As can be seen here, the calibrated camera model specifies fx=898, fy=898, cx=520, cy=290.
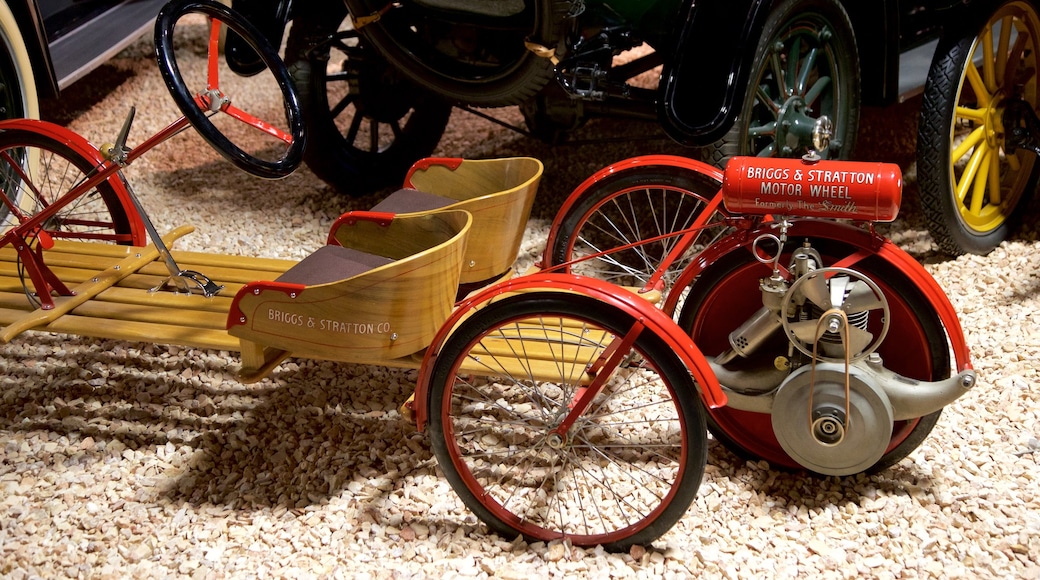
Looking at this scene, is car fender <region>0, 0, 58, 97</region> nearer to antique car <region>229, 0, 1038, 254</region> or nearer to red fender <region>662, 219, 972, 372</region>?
antique car <region>229, 0, 1038, 254</region>

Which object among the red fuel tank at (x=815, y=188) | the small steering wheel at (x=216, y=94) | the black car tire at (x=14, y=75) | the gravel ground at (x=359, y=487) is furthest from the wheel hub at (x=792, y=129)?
the black car tire at (x=14, y=75)

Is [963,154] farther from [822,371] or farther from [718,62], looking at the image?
[822,371]

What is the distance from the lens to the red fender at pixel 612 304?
1.76 metres

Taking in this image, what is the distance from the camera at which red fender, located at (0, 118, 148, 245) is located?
101 inches

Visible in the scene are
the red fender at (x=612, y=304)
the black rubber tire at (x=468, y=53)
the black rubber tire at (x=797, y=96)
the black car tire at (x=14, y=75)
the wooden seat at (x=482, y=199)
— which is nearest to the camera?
the red fender at (x=612, y=304)

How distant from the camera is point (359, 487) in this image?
221 cm

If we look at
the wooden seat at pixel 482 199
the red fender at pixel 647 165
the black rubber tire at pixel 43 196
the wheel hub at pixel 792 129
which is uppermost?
the wheel hub at pixel 792 129

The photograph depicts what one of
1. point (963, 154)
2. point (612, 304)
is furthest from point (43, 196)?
point (963, 154)

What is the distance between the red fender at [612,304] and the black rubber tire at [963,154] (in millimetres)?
1455

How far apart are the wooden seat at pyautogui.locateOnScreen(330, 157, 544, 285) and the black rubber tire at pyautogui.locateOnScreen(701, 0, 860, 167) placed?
0.65 m

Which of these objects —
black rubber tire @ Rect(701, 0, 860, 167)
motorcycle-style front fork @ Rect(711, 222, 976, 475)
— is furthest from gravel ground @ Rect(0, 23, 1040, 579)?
black rubber tire @ Rect(701, 0, 860, 167)

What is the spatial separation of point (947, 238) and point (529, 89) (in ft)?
4.72

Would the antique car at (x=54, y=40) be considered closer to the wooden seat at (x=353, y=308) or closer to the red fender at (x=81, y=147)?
the red fender at (x=81, y=147)

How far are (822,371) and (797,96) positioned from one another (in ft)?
4.02
